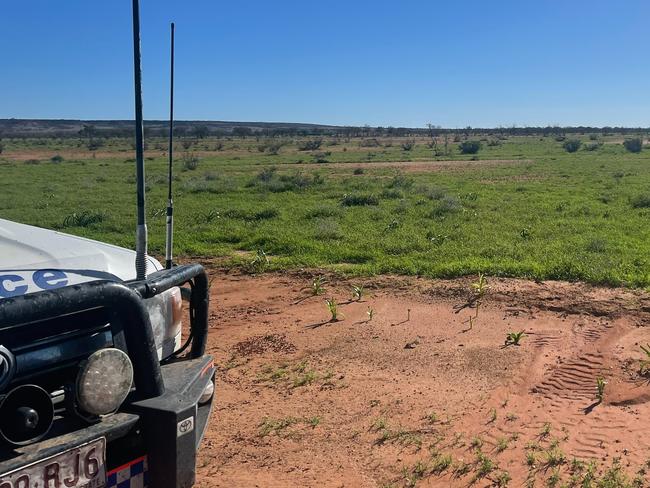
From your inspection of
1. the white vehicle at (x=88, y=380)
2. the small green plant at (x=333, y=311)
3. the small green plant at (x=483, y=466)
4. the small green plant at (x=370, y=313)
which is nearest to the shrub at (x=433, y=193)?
the small green plant at (x=370, y=313)

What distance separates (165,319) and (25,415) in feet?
3.34

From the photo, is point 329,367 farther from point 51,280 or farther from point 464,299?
point 51,280

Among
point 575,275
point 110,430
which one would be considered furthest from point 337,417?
point 575,275

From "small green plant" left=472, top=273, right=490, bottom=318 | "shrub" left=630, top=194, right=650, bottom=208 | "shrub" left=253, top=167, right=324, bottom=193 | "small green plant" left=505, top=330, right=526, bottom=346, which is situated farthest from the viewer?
"shrub" left=253, top=167, right=324, bottom=193

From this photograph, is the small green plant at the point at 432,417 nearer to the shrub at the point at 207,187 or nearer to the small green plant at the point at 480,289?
the small green plant at the point at 480,289

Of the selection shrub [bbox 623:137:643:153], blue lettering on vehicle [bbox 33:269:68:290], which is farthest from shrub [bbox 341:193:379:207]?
shrub [bbox 623:137:643:153]

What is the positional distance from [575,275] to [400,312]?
8.03 ft

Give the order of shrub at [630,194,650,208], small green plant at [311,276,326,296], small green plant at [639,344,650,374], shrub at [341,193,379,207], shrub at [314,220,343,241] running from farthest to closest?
shrub at [341,193,379,207], shrub at [630,194,650,208], shrub at [314,220,343,241], small green plant at [311,276,326,296], small green plant at [639,344,650,374]

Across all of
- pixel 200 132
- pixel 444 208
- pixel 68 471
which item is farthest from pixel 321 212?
pixel 200 132

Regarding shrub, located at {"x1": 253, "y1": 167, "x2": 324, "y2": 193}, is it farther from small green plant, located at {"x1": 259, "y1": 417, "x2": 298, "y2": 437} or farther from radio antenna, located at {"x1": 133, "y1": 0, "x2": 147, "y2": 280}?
radio antenna, located at {"x1": 133, "y1": 0, "x2": 147, "y2": 280}

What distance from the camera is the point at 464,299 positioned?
22.2 feet

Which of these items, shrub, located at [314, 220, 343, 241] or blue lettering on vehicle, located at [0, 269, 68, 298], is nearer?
blue lettering on vehicle, located at [0, 269, 68, 298]

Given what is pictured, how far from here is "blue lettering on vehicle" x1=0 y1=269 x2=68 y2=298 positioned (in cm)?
219

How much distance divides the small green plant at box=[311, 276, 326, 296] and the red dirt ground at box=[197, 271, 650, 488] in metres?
0.09
